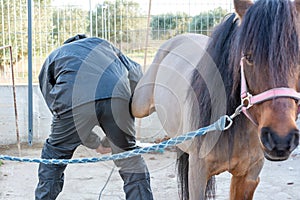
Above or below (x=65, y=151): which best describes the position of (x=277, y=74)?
above

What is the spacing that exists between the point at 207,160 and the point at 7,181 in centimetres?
240

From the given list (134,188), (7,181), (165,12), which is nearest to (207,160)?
(134,188)

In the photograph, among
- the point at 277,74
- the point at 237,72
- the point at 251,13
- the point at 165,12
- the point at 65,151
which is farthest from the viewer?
the point at 165,12

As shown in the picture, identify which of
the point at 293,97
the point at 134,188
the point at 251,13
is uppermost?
the point at 251,13

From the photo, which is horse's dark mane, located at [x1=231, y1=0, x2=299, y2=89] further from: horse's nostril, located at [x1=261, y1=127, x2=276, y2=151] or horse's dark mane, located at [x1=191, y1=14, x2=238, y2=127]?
horse's dark mane, located at [x1=191, y1=14, x2=238, y2=127]

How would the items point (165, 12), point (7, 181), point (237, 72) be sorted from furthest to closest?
point (165, 12) → point (7, 181) → point (237, 72)

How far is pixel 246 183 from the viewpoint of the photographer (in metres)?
2.45

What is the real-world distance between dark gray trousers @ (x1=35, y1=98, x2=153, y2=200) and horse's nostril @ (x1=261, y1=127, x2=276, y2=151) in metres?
1.15

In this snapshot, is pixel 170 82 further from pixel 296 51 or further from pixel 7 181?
pixel 7 181

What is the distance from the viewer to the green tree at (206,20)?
5.12 meters

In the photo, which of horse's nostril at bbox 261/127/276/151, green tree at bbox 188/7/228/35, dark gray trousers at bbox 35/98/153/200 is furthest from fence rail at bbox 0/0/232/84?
horse's nostril at bbox 261/127/276/151

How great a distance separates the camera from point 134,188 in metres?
2.70

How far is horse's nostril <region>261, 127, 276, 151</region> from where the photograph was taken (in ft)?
5.11

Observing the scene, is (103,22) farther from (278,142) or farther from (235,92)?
(278,142)
